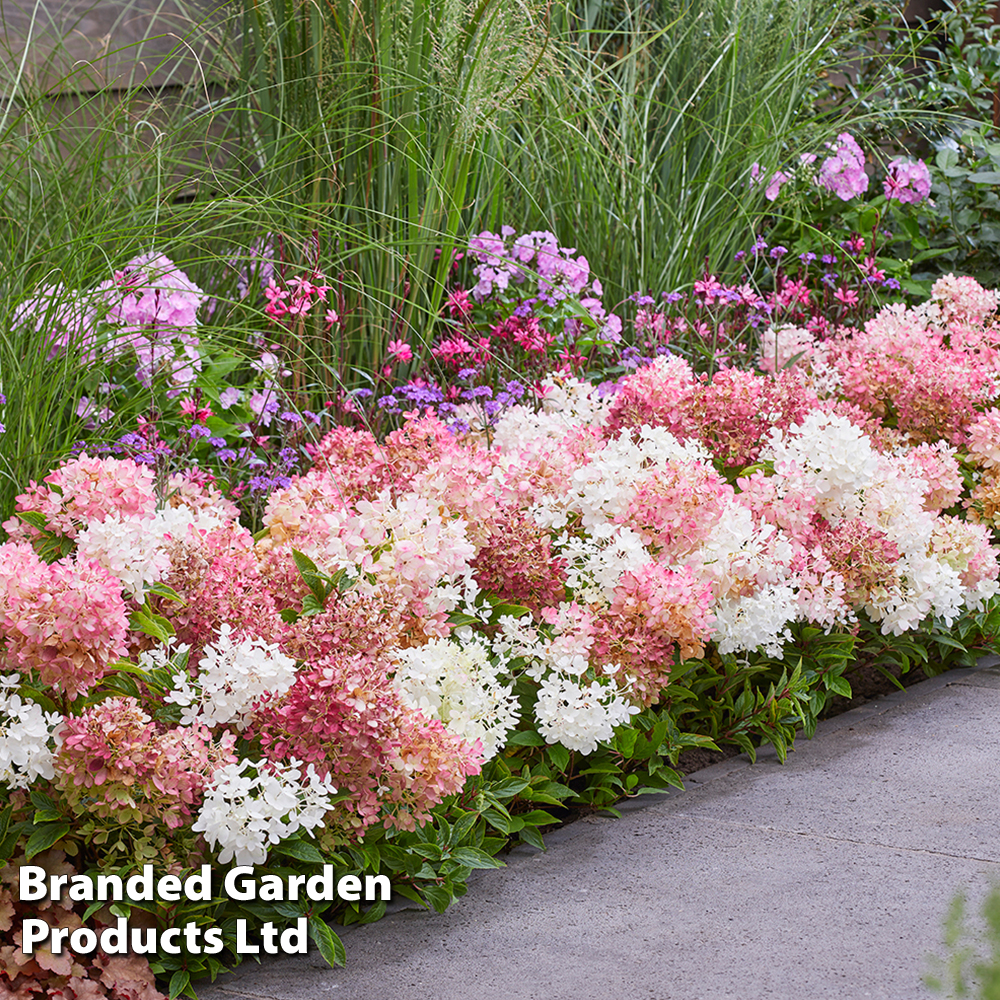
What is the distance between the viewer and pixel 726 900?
2105 millimetres

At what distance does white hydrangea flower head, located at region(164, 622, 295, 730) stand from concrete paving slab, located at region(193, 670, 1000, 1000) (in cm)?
39

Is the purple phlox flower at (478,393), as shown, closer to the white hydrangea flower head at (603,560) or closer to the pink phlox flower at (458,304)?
the pink phlox flower at (458,304)

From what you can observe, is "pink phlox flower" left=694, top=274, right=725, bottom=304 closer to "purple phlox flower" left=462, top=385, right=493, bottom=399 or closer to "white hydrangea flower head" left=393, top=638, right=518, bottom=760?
"purple phlox flower" left=462, top=385, right=493, bottom=399

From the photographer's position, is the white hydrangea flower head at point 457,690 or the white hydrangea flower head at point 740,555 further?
the white hydrangea flower head at point 740,555

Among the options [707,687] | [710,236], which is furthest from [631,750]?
[710,236]

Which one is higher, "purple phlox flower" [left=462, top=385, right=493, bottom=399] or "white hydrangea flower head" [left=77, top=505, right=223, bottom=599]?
"purple phlox flower" [left=462, top=385, right=493, bottom=399]

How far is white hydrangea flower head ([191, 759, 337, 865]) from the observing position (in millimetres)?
1891

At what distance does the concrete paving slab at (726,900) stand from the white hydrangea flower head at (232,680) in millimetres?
392

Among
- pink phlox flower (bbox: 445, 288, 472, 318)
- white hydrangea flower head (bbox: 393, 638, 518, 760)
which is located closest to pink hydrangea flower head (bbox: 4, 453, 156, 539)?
white hydrangea flower head (bbox: 393, 638, 518, 760)

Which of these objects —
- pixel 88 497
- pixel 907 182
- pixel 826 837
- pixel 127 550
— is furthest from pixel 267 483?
pixel 907 182

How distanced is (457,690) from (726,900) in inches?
22.5

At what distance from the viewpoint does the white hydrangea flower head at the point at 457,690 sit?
2.24 metres

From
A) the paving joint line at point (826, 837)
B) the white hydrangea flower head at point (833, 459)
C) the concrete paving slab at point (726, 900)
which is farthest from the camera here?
the white hydrangea flower head at point (833, 459)

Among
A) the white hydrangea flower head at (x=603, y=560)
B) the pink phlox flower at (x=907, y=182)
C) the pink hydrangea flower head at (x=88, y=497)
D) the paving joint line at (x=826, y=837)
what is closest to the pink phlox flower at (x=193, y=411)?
the pink hydrangea flower head at (x=88, y=497)
